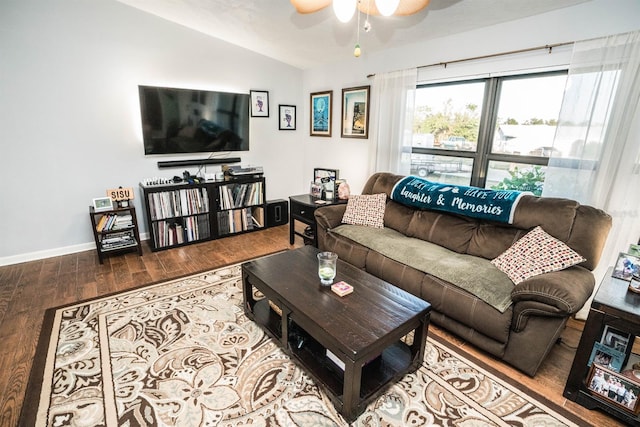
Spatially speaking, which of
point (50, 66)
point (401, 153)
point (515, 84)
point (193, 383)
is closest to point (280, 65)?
point (401, 153)

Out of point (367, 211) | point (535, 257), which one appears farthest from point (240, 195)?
point (535, 257)

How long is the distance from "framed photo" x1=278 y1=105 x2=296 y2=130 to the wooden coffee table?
293 cm

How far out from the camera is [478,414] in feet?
5.04

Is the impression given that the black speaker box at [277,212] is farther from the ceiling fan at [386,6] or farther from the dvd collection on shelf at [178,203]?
the ceiling fan at [386,6]

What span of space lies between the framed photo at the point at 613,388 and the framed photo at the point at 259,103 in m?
4.16

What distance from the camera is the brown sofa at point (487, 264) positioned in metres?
1.69

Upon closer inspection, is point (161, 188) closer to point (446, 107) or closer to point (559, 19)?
point (446, 107)

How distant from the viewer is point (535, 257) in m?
1.95

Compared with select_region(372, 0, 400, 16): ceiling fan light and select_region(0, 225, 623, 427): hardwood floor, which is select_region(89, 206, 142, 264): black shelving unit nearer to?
select_region(0, 225, 623, 427): hardwood floor

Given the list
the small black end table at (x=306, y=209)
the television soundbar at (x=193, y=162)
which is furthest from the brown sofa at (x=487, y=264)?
the television soundbar at (x=193, y=162)

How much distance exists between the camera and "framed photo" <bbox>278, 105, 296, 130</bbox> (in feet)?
14.7

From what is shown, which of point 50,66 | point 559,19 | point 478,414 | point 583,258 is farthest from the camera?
point 50,66

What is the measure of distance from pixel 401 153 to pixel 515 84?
1165mm

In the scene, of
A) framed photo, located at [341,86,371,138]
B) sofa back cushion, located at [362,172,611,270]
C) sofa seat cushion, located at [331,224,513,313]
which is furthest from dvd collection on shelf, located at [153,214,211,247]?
sofa back cushion, located at [362,172,611,270]
